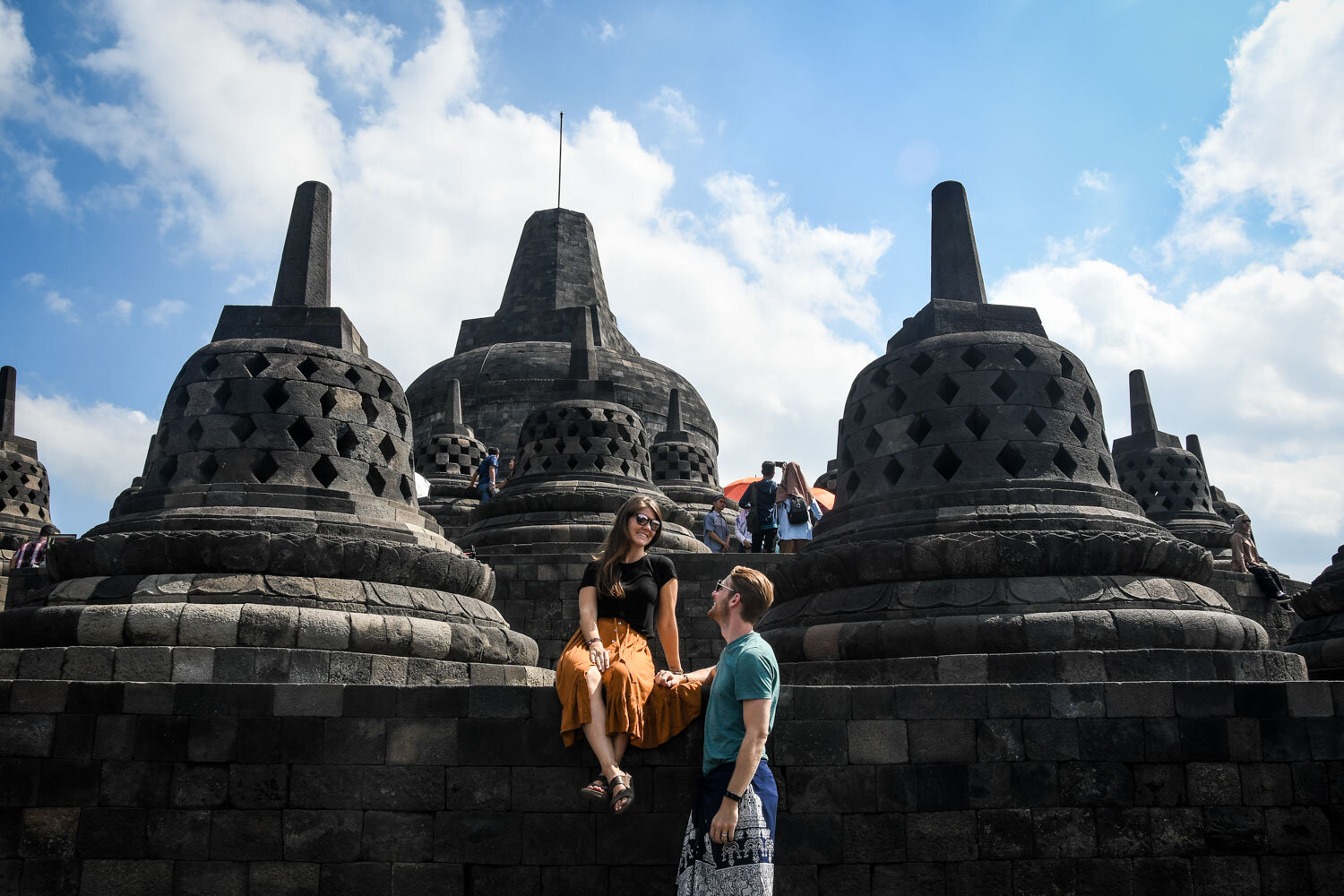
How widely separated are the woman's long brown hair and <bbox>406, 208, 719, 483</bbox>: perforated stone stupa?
19.8m

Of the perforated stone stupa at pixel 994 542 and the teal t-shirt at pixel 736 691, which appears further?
the perforated stone stupa at pixel 994 542

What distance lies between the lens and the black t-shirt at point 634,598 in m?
5.04

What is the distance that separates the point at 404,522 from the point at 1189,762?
5.35 m

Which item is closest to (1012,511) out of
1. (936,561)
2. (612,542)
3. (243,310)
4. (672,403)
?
(936,561)


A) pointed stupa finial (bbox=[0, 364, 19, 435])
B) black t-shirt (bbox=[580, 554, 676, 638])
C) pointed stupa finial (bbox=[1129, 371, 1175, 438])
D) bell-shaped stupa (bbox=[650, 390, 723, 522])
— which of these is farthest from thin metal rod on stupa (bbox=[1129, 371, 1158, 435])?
pointed stupa finial (bbox=[0, 364, 19, 435])

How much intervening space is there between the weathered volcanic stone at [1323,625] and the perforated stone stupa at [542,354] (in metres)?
17.9

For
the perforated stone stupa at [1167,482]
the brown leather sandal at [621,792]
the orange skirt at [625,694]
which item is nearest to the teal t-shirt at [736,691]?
the brown leather sandal at [621,792]

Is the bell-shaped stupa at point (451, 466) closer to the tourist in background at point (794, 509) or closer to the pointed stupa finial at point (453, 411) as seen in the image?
the pointed stupa finial at point (453, 411)

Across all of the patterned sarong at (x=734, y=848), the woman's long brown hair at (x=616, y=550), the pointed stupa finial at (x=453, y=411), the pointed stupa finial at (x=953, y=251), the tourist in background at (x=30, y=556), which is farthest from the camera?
the pointed stupa finial at (x=453, y=411)

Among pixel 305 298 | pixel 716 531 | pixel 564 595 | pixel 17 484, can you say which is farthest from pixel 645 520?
pixel 17 484

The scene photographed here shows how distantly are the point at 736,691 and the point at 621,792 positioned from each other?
88cm

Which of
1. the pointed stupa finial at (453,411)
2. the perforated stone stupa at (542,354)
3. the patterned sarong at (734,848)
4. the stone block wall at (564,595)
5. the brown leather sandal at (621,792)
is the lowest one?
the patterned sarong at (734,848)

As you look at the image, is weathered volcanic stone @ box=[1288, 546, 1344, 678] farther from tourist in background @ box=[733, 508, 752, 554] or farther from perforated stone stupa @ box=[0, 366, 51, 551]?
perforated stone stupa @ box=[0, 366, 51, 551]

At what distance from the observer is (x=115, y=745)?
520 cm
